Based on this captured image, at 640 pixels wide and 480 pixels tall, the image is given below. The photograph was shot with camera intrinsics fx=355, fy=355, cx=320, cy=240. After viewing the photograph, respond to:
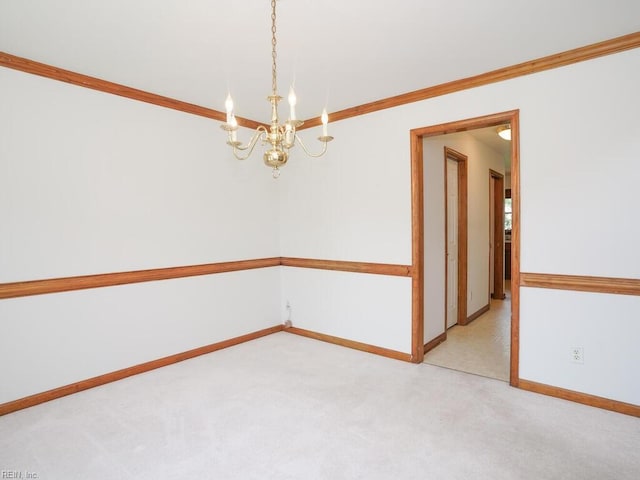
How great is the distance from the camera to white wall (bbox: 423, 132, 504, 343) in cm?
383

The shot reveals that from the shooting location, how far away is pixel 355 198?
389cm

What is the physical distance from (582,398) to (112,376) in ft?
12.4

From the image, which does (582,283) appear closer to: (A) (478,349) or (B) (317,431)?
(A) (478,349)

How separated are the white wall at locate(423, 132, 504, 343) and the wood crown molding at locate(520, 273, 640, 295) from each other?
1.08 metres

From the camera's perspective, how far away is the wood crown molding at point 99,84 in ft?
8.56

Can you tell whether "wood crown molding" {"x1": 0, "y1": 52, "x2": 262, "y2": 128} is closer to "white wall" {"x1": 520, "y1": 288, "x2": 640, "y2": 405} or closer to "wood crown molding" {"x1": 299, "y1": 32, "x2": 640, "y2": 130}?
"wood crown molding" {"x1": 299, "y1": 32, "x2": 640, "y2": 130}

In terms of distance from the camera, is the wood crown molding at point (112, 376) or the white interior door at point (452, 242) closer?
the wood crown molding at point (112, 376)

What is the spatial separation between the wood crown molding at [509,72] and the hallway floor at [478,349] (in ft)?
8.34

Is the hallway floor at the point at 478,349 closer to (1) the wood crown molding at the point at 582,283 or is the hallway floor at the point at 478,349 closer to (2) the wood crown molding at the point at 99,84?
(1) the wood crown molding at the point at 582,283

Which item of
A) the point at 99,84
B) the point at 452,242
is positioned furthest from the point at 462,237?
the point at 99,84

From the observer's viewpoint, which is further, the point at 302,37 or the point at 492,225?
the point at 492,225

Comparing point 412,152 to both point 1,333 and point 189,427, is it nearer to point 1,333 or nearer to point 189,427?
point 189,427

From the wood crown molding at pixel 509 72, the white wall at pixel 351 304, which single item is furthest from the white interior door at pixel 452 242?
the wood crown molding at pixel 509 72

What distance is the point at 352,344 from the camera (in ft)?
12.9
